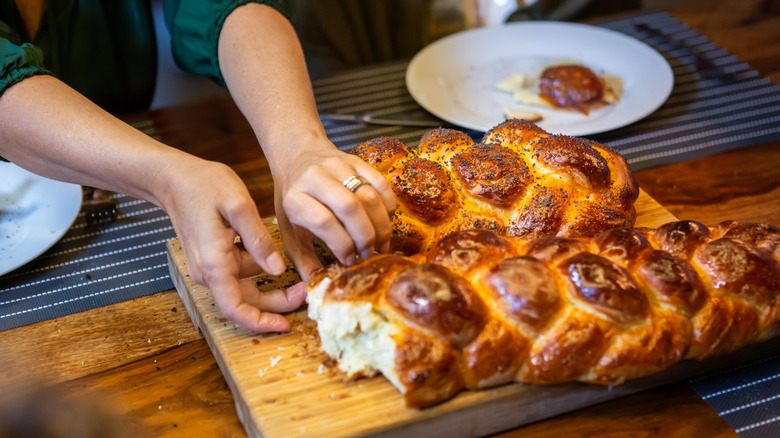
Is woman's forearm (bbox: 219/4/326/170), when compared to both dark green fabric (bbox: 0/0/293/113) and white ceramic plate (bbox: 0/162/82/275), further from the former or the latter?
white ceramic plate (bbox: 0/162/82/275)

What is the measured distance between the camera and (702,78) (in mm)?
2363

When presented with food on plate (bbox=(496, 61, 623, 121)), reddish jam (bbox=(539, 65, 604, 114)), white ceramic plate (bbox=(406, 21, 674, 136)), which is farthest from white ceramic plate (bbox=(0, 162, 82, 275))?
reddish jam (bbox=(539, 65, 604, 114))

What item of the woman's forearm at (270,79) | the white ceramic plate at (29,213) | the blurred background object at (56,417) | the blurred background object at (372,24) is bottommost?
the blurred background object at (372,24)

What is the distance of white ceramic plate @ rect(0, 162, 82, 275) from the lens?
163 cm

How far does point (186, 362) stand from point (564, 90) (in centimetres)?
139

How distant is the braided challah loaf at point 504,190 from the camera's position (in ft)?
4.53

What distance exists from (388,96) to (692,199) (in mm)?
1022

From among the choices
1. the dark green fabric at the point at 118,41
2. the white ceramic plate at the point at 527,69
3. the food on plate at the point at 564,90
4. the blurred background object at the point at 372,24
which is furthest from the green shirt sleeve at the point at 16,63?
the blurred background object at the point at 372,24

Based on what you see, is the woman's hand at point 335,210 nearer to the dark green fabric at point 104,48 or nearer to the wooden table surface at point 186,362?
the wooden table surface at point 186,362

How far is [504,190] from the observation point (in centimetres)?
138

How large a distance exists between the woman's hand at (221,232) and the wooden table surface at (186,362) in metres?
0.18

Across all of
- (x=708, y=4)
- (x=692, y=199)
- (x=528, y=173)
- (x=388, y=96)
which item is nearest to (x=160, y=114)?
(x=388, y=96)

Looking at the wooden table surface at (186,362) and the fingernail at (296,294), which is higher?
the fingernail at (296,294)

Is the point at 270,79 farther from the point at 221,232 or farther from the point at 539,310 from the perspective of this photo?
the point at 539,310
